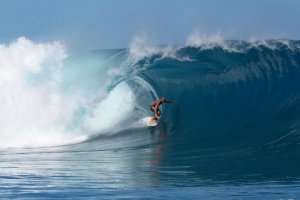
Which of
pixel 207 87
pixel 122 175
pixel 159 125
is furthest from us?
pixel 207 87

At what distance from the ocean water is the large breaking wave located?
0.03 m

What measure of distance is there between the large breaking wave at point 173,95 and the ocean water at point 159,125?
0.09 feet

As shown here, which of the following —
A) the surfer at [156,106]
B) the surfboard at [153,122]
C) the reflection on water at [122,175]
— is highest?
the surfer at [156,106]

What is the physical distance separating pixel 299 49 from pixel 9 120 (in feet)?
27.2

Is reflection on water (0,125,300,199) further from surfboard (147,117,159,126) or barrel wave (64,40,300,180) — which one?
surfboard (147,117,159,126)

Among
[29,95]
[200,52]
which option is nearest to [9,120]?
[29,95]

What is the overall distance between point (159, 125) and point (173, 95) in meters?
2.25

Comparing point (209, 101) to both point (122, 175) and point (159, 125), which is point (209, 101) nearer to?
point (159, 125)

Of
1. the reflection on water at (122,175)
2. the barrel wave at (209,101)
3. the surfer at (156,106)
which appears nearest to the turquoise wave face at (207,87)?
the barrel wave at (209,101)

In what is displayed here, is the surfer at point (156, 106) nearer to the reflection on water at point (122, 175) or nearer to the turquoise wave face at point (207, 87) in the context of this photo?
the turquoise wave face at point (207, 87)

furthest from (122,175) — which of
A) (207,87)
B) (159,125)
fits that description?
(207,87)

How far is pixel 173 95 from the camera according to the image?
1780cm

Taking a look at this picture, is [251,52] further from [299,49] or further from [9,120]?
[9,120]

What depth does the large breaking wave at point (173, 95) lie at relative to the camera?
49.1 feet
